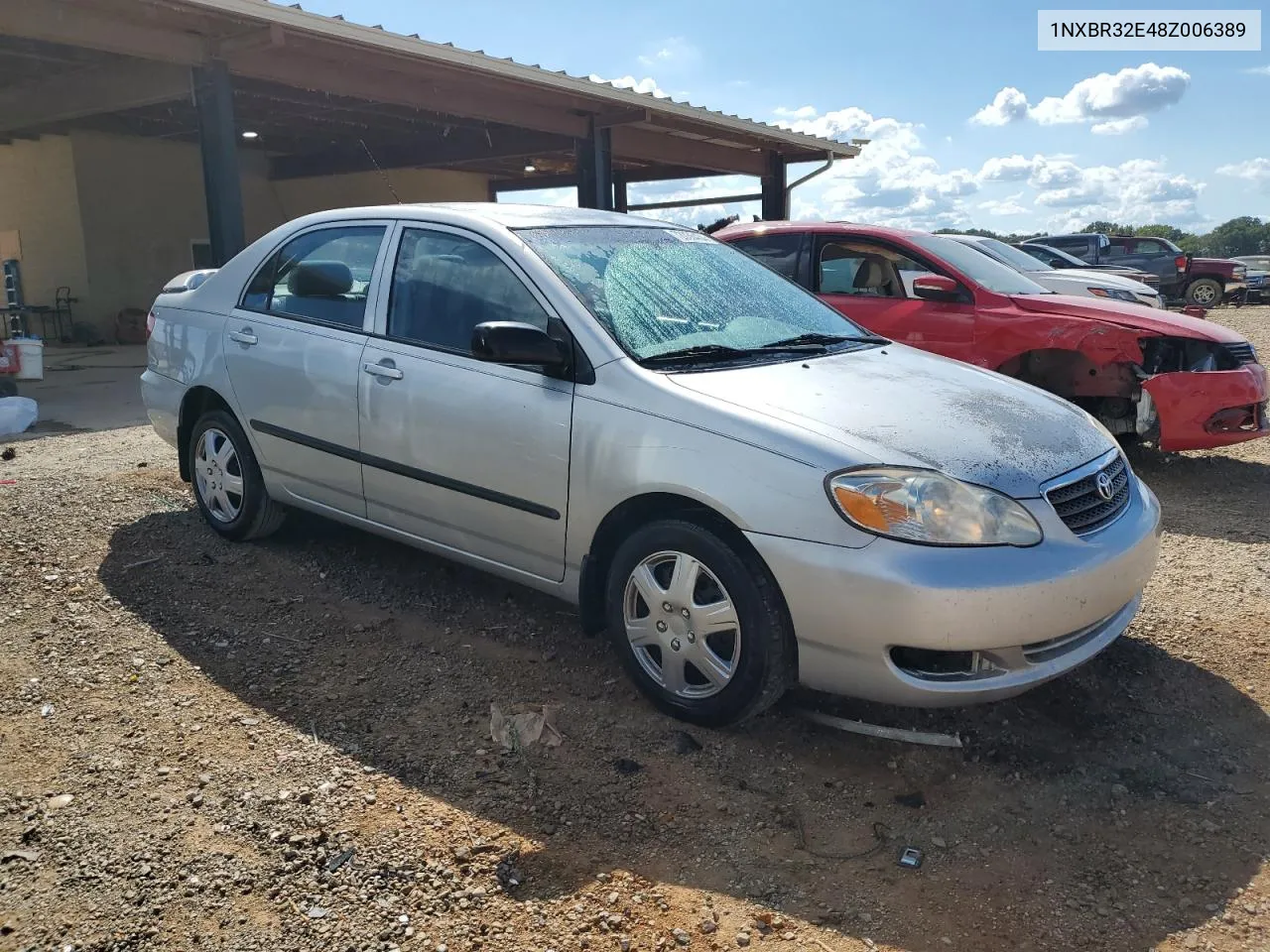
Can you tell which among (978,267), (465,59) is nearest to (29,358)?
(465,59)

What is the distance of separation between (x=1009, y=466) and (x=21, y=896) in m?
2.90

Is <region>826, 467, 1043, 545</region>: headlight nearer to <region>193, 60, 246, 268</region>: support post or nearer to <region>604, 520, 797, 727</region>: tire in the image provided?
<region>604, 520, 797, 727</region>: tire

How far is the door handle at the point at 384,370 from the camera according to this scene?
387 cm

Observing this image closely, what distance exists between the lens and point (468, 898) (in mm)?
2455

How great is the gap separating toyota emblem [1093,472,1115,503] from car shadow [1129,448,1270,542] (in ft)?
7.96

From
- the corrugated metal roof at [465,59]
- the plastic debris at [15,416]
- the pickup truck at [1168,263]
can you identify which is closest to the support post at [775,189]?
the corrugated metal roof at [465,59]

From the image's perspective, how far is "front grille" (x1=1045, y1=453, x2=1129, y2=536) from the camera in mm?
3035

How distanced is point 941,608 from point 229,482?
11.4 ft

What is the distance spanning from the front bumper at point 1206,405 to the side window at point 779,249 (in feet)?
8.31

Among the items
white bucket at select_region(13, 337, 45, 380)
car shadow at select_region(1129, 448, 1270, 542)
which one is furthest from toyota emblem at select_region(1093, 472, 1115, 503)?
white bucket at select_region(13, 337, 45, 380)

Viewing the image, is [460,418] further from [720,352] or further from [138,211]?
[138,211]

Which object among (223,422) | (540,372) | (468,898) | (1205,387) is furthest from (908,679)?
(1205,387)

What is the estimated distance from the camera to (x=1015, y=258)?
9812 mm

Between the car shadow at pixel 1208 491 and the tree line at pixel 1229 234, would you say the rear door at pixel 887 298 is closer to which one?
the car shadow at pixel 1208 491
